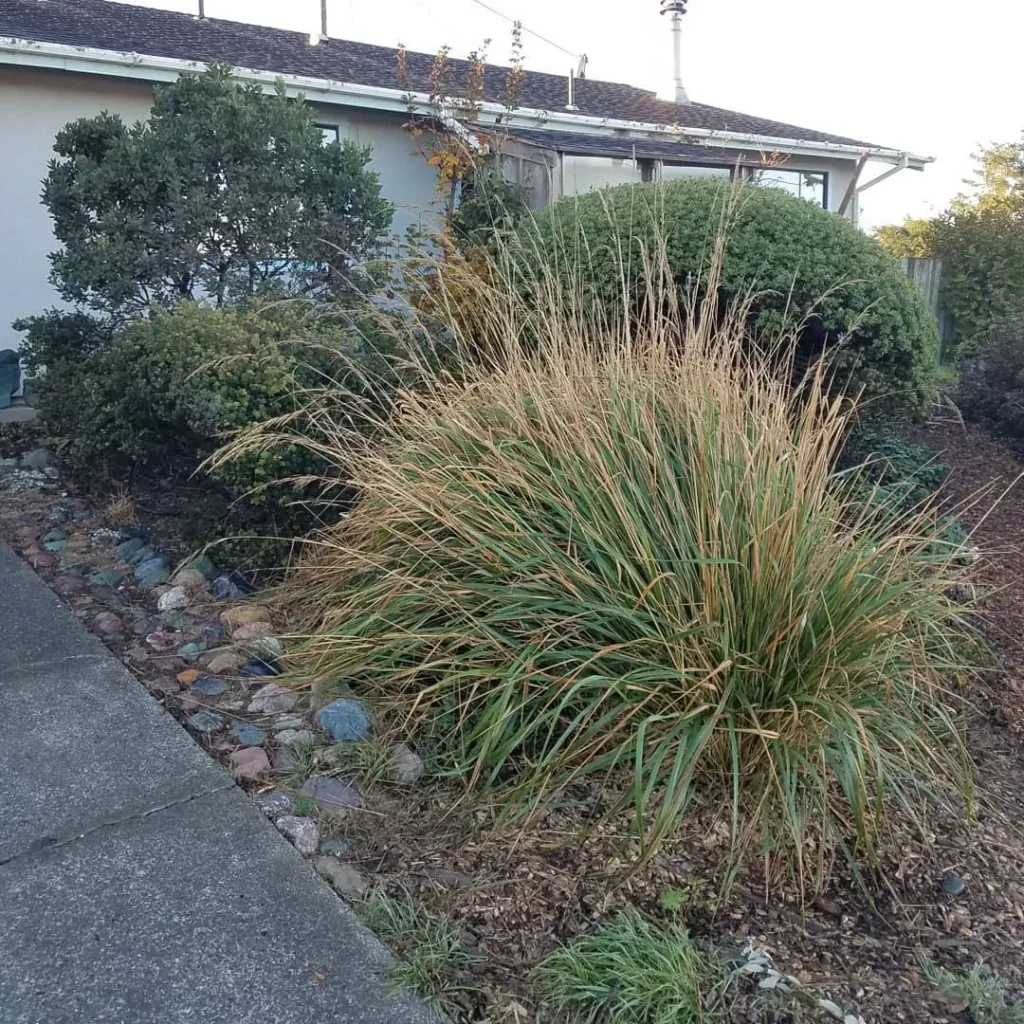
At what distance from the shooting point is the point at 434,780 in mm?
3148

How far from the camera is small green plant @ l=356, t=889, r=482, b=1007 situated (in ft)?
7.54

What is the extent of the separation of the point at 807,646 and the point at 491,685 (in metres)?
1.00

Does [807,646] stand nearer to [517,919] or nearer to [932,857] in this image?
[932,857]

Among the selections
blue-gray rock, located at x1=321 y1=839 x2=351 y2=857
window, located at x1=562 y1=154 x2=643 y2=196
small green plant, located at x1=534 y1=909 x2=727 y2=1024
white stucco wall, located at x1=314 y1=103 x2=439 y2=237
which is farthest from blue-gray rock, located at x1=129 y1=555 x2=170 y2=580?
window, located at x1=562 y1=154 x2=643 y2=196

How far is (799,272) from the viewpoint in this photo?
515cm

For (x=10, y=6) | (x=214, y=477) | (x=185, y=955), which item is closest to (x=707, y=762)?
(x=185, y=955)

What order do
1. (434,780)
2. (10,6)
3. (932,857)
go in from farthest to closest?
(10,6), (434,780), (932,857)

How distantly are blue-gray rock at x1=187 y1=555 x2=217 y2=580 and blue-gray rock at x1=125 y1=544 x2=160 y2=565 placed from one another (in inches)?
10.6

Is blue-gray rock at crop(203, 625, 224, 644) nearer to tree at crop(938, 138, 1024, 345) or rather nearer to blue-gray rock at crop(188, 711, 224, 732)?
blue-gray rock at crop(188, 711, 224, 732)

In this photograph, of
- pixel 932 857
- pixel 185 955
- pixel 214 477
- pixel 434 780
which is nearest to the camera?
pixel 185 955

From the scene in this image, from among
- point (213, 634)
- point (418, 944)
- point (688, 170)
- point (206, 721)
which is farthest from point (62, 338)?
point (688, 170)

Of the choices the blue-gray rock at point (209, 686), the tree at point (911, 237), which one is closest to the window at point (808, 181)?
the tree at point (911, 237)

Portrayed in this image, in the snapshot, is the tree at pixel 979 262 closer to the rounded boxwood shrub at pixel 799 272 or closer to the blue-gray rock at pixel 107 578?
the rounded boxwood shrub at pixel 799 272

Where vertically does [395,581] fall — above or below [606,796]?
above
